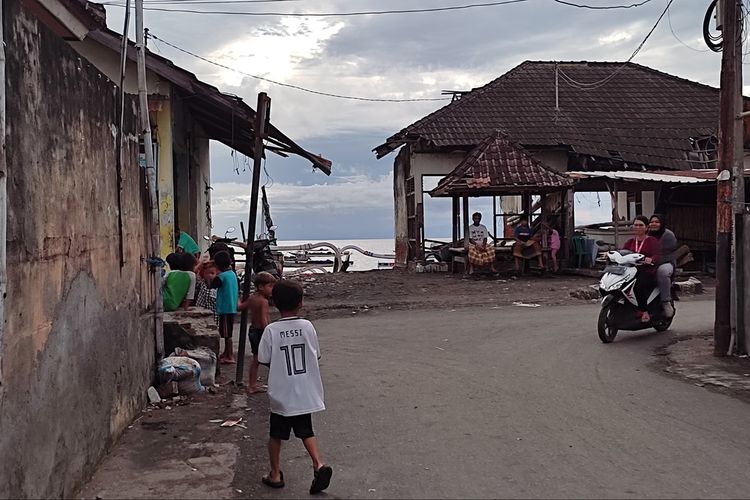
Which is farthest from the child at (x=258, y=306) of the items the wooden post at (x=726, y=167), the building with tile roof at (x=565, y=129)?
the building with tile roof at (x=565, y=129)

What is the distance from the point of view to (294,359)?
17.4 ft

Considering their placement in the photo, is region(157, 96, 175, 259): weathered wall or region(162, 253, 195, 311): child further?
region(157, 96, 175, 259): weathered wall

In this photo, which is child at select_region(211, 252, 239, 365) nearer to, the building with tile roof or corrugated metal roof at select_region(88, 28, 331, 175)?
corrugated metal roof at select_region(88, 28, 331, 175)

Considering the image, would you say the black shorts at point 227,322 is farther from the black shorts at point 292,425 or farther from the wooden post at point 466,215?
the wooden post at point 466,215

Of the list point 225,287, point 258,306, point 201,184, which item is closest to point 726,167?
point 258,306

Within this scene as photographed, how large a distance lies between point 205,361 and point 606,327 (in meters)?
5.32

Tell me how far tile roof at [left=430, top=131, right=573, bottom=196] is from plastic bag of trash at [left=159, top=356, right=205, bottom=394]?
45.6ft

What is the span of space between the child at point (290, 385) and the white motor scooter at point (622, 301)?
620 centimetres

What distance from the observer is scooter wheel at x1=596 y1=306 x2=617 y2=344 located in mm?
10508

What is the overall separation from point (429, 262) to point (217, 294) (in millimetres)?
15098

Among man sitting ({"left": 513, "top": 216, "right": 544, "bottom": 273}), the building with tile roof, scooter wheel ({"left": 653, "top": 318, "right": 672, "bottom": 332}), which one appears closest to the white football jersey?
scooter wheel ({"left": 653, "top": 318, "right": 672, "bottom": 332})

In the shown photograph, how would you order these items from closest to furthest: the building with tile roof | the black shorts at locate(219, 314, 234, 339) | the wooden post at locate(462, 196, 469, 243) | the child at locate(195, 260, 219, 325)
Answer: the black shorts at locate(219, 314, 234, 339) → the child at locate(195, 260, 219, 325) → the wooden post at locate(462, 196, 469, 243) → the building with tile roof

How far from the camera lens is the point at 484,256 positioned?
70.3 ft

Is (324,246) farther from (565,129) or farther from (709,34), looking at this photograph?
(709,34)
